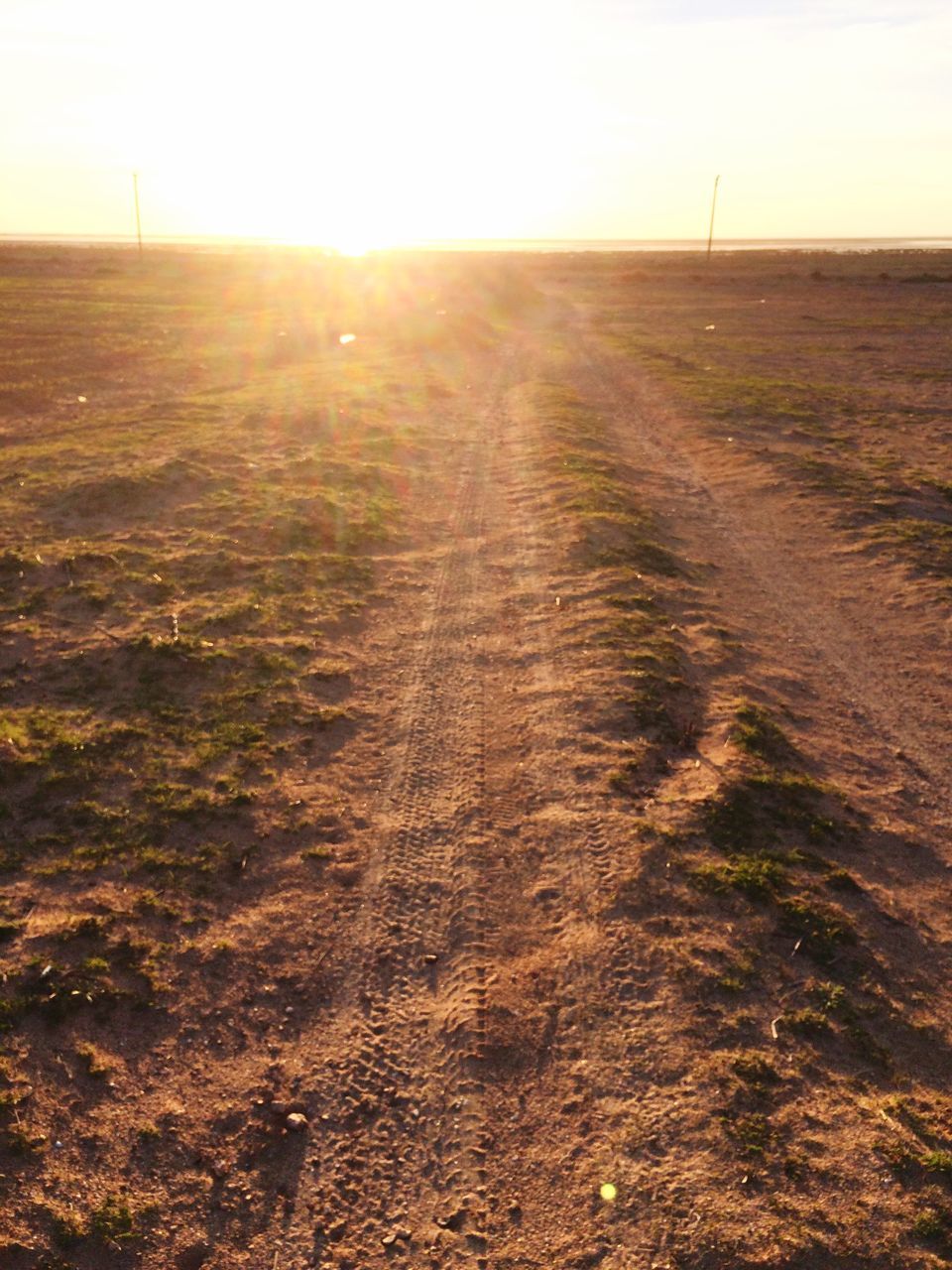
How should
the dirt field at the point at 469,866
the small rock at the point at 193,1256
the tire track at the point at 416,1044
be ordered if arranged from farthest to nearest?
the dirt field at the point at 469,866 → the tire track at the point at 416,1044 → the small rock at the point at 193,1256

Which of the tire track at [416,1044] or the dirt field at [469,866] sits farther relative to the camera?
the dirt field at [469,866]

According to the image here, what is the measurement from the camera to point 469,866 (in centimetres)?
656

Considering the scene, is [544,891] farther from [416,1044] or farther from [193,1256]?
[193,1256]

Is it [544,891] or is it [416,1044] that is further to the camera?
[544,891]

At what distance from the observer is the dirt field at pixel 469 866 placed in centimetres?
440

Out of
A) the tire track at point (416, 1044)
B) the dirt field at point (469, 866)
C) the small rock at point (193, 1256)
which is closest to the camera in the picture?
the small rock at point (193, 1256)

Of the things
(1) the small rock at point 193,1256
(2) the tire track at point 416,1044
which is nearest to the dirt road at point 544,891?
(2) the tire track at point 416,1044

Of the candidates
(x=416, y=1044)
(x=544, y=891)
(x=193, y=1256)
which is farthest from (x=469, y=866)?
(x=193, y=1256)

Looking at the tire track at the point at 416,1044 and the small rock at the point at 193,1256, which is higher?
the tire track at the point at 416,1044

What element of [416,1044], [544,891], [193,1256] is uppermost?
[544,891]

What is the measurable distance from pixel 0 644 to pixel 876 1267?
354 inches

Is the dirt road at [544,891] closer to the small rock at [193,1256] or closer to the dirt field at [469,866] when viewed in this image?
the dirt field at [469,866]

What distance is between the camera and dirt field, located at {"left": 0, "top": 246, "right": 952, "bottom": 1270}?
14.4ft

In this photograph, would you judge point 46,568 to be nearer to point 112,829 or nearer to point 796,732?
point 112,829
